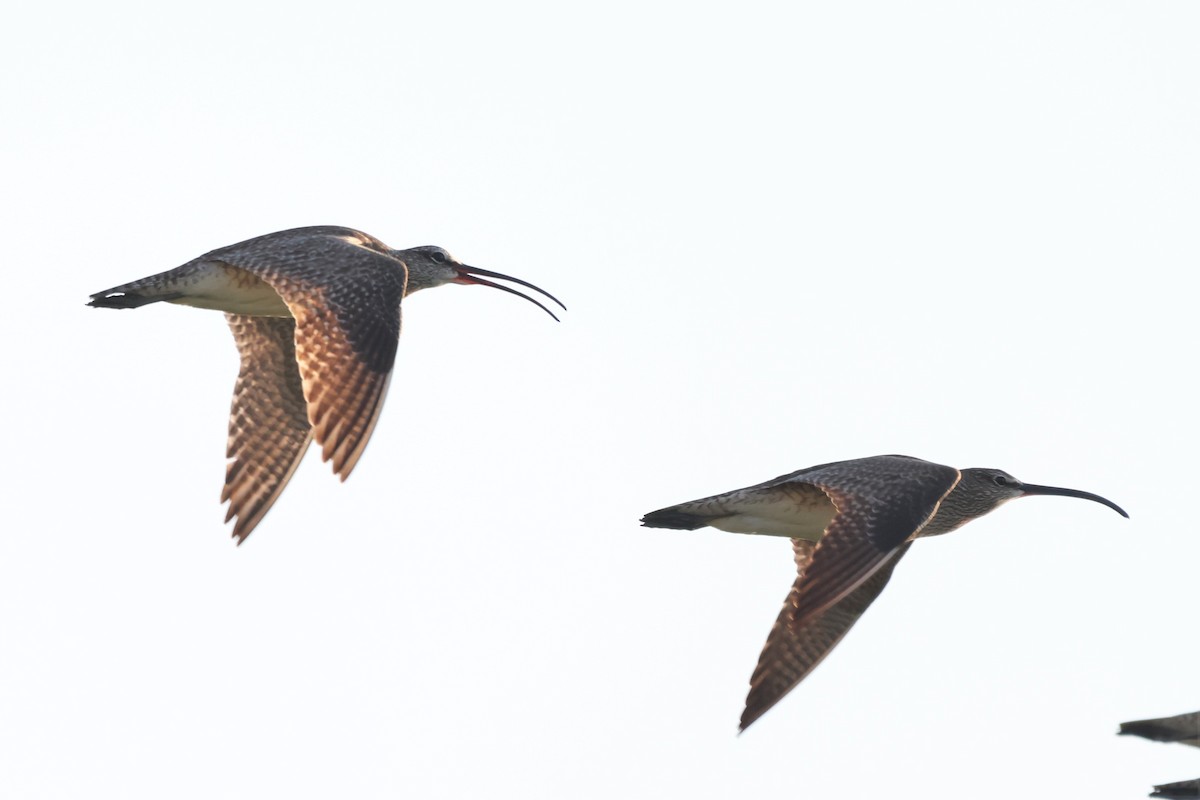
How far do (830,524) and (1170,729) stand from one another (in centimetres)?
435

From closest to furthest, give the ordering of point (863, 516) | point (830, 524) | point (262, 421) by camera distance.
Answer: point (830, 524) → point (863, 516) → point (262, 421)

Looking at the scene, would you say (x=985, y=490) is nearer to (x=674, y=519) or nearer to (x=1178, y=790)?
(x=674, y=519)

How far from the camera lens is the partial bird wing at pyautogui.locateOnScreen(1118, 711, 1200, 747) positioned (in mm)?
19656

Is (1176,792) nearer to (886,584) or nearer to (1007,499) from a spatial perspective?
(886,584)

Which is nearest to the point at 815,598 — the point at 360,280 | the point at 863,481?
the point at 863,481

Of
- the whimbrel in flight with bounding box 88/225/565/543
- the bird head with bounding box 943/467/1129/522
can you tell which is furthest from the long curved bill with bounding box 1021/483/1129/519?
the whimbrel in flight with bounding box 88/225/565/543

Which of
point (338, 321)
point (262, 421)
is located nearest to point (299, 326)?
point (338, 321)

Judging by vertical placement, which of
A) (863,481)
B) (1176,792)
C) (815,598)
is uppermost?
(863,481)

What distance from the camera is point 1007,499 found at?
27.1 metres

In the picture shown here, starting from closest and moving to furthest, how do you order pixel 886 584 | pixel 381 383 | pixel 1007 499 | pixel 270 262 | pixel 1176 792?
pixel 1176 792, pixel 381 383, pixel 270 262, pixel 886 584, pixel 1007 499

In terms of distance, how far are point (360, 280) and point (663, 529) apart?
4.70 meters

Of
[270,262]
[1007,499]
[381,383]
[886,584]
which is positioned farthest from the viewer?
[1007,499]

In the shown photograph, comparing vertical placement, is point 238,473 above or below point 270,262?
below

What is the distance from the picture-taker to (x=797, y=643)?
24594 mm
